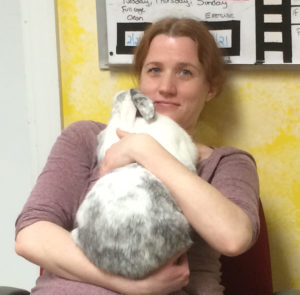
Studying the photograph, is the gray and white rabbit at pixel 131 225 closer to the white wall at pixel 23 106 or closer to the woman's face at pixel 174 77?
the woman's face at pixel 174 77

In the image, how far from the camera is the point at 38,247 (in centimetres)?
104

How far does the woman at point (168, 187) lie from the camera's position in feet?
3.26

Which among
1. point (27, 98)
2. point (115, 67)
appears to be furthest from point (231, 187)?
point (27, 98)

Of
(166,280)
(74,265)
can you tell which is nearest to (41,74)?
(74,265)

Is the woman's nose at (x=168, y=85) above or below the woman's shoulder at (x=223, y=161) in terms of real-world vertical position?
above

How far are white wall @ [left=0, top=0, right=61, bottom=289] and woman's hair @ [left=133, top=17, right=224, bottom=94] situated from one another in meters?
0.37

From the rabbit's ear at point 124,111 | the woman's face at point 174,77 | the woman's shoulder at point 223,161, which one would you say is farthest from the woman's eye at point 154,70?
the woman's shoulder at point 223,161

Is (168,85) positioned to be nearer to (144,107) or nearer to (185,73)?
(185,73)

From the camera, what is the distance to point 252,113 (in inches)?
62.5

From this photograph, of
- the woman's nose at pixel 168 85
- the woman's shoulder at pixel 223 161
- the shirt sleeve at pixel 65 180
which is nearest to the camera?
the shirt sleeve at pixel 65 180

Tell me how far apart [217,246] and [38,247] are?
0.44 metres

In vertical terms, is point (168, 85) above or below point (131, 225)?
above

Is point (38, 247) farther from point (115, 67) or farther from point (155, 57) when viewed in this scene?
point (115, 67)

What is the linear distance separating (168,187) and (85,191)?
31cm
